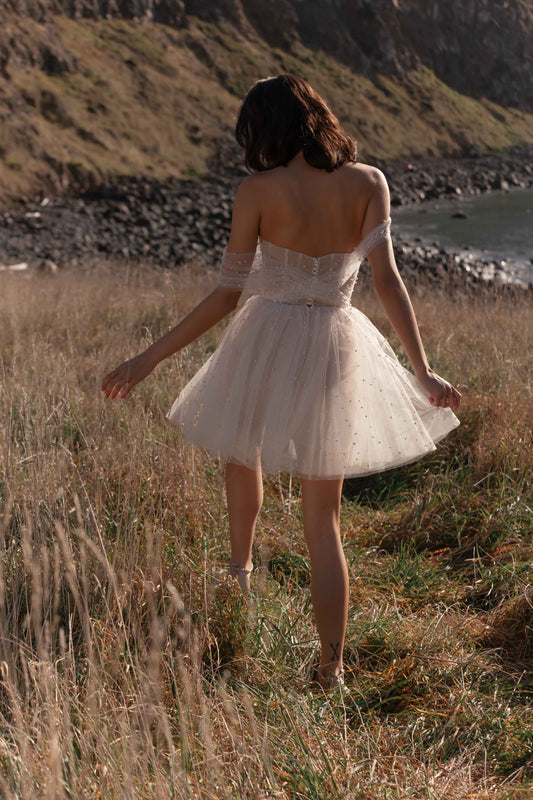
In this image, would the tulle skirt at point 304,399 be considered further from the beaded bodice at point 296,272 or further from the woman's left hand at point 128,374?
the woman's left hand at point 128,374

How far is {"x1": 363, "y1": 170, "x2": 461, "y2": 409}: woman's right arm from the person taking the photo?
2504 millimetres

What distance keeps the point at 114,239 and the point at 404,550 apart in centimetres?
1889

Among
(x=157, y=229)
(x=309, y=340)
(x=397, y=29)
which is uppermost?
(x=397, y=29)

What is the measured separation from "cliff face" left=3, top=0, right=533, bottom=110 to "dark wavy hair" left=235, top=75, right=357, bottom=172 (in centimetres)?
3670

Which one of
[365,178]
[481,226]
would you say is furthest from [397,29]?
[365,178]

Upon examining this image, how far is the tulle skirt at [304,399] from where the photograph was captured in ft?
8.04

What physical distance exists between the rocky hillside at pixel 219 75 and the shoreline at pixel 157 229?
103 cm

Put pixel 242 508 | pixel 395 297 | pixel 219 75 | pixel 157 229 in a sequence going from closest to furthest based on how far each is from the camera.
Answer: pixel 395 297 < pixel 242 508 < pixel 157 229 < pixel 219 75

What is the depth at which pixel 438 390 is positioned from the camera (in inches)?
101

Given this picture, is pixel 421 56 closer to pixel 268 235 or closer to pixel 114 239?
pixel 114 239

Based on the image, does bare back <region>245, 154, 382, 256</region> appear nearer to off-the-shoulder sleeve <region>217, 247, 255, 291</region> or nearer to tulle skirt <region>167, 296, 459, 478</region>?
off-the-shoulder sleeve <region>217, 247, 255, 291</region>

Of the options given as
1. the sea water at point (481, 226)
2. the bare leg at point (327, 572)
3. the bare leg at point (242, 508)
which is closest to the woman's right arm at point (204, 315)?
the bare leg at point (242, 508)

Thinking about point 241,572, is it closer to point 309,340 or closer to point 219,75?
point 309,340

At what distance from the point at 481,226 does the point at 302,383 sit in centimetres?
2618
